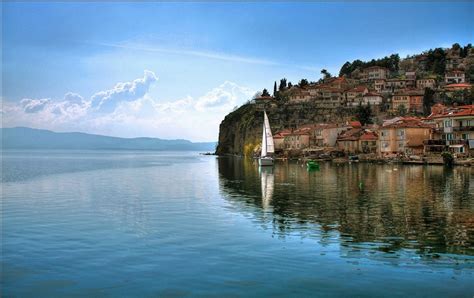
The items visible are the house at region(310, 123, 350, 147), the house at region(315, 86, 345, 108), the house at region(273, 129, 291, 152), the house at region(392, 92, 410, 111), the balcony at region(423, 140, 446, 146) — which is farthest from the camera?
the house at region(315, 86, 345, 108)

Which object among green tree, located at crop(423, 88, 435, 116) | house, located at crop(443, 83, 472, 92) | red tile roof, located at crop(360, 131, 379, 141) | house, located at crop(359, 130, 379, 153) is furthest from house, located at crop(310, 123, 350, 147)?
house, located at crop(443, 83, 472, 92)

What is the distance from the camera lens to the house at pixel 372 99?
6462 inches

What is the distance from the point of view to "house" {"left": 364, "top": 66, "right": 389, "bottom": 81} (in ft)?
631

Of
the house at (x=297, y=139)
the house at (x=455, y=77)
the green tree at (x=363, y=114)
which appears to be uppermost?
the house at (x=455, y=77)

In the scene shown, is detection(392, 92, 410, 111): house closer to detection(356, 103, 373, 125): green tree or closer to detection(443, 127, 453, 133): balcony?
detection(356, 103, 373, 125): green tree

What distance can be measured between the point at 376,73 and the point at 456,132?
100 metres

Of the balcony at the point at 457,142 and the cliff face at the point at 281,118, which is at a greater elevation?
the cliff face at the point at 281,118

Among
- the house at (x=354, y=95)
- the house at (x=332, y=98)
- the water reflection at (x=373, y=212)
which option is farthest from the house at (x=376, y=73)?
the water reflection at (x=373, y=212)

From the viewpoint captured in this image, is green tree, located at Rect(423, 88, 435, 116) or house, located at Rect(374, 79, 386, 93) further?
house, located at Rect(374, 79, 386, 93)

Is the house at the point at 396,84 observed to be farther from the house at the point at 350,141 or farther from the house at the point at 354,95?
the house at the point at 350,141

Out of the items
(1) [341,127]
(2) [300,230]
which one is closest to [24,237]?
(2) [300,230]

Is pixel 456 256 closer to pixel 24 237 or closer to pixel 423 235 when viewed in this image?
pixel 423 235

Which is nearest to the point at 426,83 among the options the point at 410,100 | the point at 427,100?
the point at 427,100

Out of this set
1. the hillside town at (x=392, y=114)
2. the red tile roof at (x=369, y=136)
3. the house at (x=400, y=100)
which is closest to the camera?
the hillside town at (x=392, y=114)
